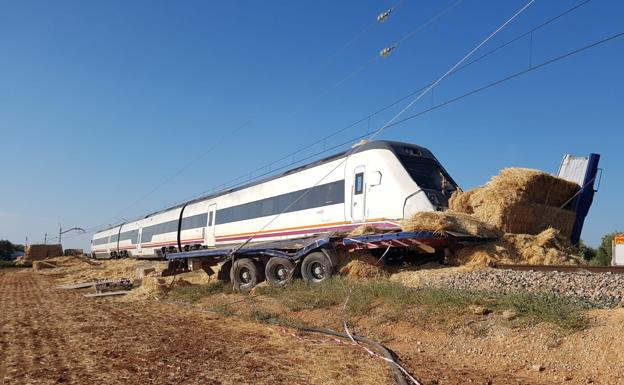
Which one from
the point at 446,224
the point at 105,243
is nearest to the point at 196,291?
the point at 446,224

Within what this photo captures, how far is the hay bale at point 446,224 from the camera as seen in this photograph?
1117cm

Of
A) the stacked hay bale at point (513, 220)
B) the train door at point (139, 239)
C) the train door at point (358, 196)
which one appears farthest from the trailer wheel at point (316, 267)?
the train door at point (139, 239)

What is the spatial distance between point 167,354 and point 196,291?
8612mm

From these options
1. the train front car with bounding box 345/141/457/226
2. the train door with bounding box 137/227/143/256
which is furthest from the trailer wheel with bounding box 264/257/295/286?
the train door with bounding box 137/227/143/256

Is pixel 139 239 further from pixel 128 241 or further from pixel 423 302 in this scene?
pixel 423 302

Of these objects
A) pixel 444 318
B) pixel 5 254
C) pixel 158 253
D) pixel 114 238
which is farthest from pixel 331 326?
pixel 5 254

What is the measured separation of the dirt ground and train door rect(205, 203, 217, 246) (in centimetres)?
1312

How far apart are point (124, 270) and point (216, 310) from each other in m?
18.7

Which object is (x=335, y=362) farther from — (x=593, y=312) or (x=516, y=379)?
(x=593, y=312)

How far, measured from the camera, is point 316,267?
43.8 feet

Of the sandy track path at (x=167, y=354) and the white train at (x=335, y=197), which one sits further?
the white train at (x=335, y=197)

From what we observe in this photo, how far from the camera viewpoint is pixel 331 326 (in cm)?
912

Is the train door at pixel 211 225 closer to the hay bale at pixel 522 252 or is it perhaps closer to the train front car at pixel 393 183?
the train front car at pixel 393 183

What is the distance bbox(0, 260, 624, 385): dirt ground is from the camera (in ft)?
18.6
